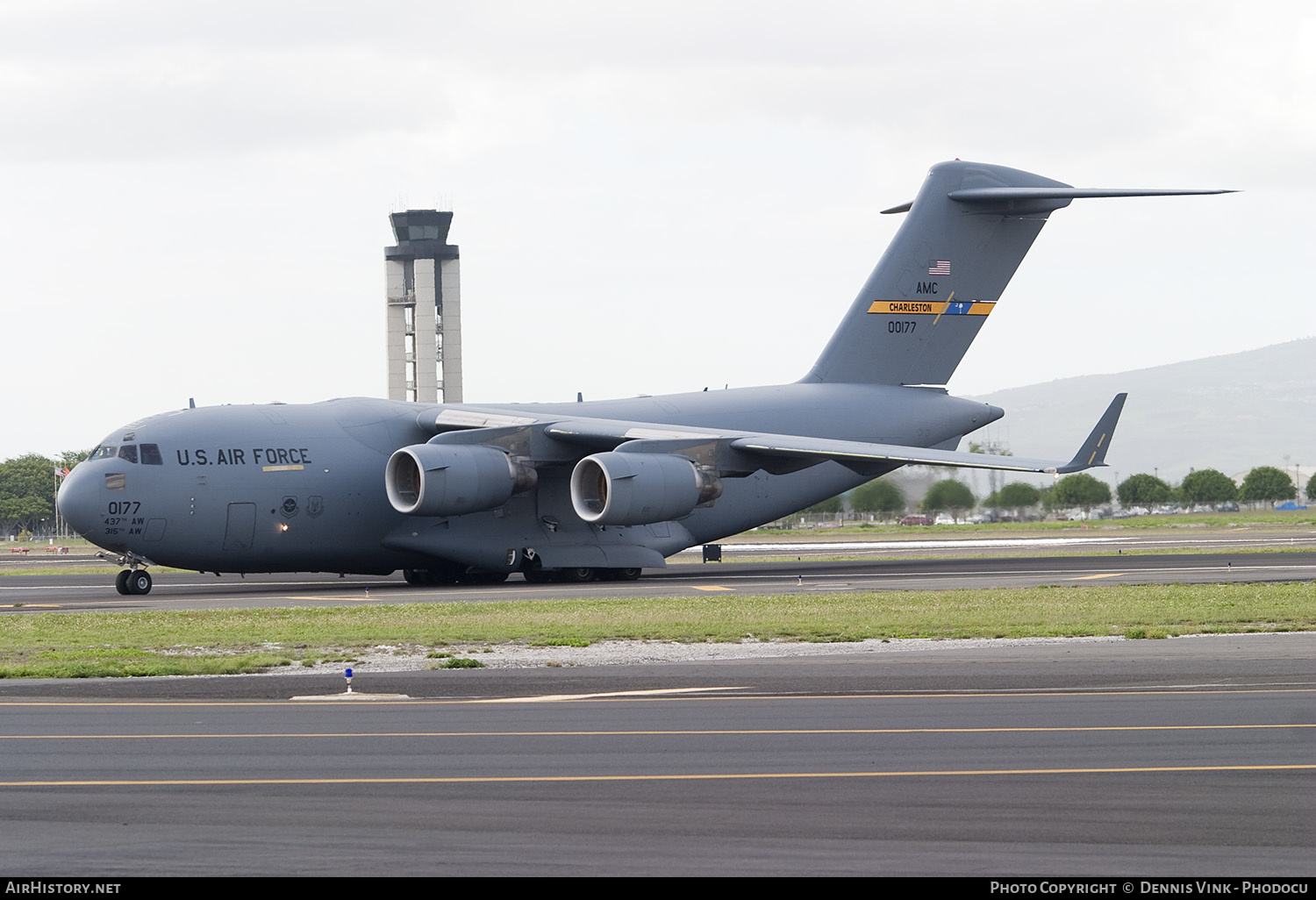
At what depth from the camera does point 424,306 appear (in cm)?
9300

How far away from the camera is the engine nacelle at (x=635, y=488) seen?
95.5 ft

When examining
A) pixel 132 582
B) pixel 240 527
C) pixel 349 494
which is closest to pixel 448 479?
pixel 349 494

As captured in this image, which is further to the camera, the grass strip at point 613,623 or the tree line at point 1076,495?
the tree line at point 1076,495

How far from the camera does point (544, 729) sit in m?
10.9

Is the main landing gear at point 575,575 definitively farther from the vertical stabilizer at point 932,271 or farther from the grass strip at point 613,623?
the vertical stabilizer at point 932,271

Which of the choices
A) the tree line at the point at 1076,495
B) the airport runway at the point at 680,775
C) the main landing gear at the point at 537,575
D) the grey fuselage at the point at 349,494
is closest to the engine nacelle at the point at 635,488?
the grey fuselage at the point at 349,494

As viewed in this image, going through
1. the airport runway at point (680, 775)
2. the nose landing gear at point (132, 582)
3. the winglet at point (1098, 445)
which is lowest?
the airport runway at point (680, 775)

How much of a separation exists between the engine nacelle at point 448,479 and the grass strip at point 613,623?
16.9ft

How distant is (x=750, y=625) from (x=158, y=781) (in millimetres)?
11359

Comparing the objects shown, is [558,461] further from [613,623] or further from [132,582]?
[613,623]

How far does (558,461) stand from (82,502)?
9420 millimetres
